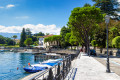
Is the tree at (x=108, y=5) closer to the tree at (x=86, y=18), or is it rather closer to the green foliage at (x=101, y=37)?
the green foliage at (x=101, y=37)

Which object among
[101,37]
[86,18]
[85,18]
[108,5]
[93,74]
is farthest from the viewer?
[108,5]

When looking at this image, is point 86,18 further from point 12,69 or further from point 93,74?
point 93,74

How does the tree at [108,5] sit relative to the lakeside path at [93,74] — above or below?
above

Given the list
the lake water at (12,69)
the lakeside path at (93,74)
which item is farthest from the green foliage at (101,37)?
the lakeside path at (93,74)

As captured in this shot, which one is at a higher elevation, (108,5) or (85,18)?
(108,5)

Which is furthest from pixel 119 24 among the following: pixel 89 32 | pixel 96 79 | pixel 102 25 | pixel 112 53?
pixel 96 79

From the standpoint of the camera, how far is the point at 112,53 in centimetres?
4819

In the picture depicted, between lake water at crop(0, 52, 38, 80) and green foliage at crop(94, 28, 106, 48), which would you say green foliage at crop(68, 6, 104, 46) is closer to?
green foliage at crop(94, 28, 106, 48)

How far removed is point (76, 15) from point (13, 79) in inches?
942

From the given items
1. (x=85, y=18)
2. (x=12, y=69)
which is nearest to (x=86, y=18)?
(x=85, y=18)

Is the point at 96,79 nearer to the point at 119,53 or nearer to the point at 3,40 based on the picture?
the point at 119,53

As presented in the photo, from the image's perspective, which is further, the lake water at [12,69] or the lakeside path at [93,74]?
the lake water at [12,69]

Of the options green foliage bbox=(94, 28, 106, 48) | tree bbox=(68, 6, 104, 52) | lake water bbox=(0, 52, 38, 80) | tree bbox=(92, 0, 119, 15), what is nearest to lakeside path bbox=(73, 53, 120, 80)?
lake water bbox=(0, 52, 38, 80)

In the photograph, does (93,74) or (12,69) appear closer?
(93,74)
